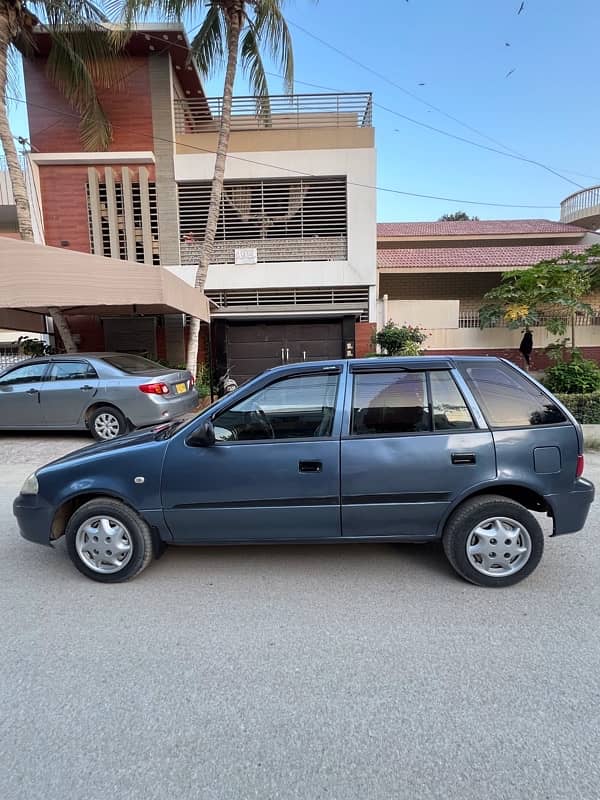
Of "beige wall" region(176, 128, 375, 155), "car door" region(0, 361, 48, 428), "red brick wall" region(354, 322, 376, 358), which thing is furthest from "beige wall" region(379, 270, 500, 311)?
"car door" region(0, 361, 48, 428)

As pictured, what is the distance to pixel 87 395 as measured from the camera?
7766 mm

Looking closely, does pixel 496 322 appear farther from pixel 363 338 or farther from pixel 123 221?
pixel 123 221

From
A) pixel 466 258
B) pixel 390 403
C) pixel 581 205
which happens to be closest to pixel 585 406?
pixel 390 403

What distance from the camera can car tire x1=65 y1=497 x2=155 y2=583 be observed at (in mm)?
3238

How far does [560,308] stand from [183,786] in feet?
50.3

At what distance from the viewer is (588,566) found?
3.45 metres

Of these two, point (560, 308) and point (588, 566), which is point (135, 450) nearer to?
point (588, 566)

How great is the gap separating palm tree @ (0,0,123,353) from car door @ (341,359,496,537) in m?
10.1

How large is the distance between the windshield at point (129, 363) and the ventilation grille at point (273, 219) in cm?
551

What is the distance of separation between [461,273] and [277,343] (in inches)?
286

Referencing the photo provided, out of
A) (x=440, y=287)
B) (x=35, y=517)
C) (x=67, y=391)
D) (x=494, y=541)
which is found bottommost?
(x=494, y=541)

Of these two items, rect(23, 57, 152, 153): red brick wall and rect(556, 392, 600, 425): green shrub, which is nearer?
rect(556, 392, 600, 425): green shrub

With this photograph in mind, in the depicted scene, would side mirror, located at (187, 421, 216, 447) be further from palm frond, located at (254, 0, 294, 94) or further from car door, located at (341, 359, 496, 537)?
palm frond, located at (254, 0, 294, 94)

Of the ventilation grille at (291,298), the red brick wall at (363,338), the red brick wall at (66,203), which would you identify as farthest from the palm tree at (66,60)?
the red brick wall at (363,338)
